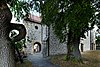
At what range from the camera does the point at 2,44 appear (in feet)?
19.3

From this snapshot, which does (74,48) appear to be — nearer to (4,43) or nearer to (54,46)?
(54,46)

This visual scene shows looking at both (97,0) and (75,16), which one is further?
(97,0)

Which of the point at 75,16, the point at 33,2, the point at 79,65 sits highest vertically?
the point at 33,2

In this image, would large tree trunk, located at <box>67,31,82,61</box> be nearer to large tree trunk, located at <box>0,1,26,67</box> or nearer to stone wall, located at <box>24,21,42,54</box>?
stone wall, located at <box>24,21,42,54</box>

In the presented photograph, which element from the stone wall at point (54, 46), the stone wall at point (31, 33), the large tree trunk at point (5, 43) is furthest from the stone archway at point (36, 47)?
the large tree trunk at point (5, 43)

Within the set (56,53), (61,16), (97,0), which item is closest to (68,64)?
(61,16)

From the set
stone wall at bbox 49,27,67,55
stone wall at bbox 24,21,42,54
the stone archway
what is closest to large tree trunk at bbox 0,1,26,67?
stone wall at bbox 49,27,67,55

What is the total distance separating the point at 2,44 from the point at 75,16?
244 inches

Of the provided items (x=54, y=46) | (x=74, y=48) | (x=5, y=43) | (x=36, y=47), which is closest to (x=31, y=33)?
(x=54, y=46)

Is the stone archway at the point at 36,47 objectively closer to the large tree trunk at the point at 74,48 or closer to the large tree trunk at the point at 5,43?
the large tree trunk at the point at 74,48

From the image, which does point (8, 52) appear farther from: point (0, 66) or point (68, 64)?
point (68, 64)

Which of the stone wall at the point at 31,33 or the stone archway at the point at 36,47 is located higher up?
the stone wall at the point at 31,33

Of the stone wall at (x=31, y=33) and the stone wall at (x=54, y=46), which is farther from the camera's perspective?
the stone wall at (x=31, y=33)

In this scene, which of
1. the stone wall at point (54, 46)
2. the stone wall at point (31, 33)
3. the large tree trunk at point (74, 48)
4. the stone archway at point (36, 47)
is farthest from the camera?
the stone archway at point (36, 47)
